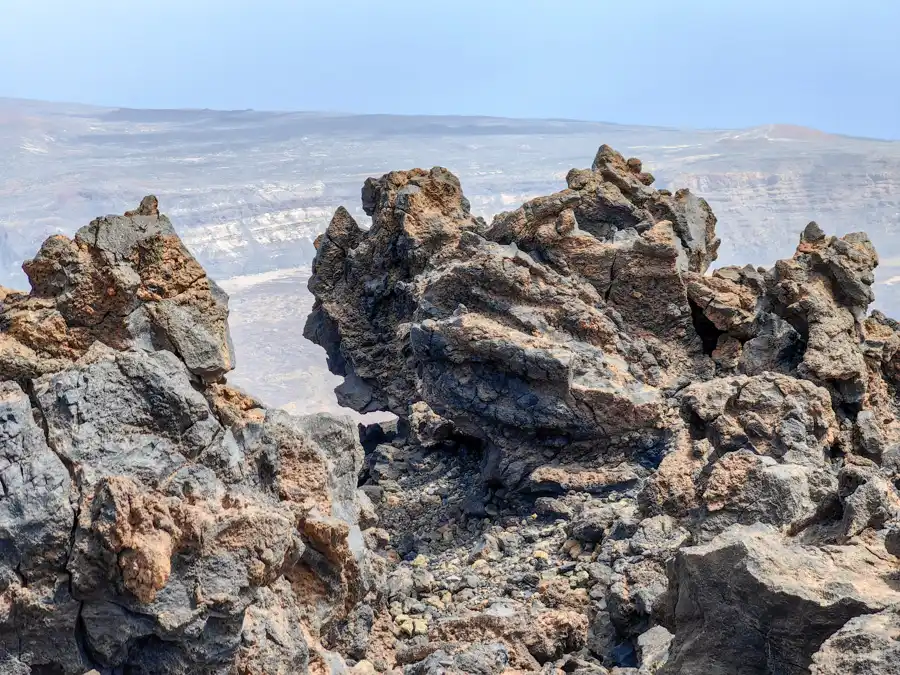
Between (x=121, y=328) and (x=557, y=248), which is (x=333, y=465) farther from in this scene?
(x=557, y=248)

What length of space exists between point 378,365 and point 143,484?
15302 mm

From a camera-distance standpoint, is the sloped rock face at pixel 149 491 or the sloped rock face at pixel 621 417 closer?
the sloped rock face at pixel 149 491

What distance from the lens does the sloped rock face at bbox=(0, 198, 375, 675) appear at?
8367 mm

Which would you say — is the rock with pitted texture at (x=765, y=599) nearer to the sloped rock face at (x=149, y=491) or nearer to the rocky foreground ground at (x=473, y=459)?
the rocky foreground ground at (x=473, y=459)

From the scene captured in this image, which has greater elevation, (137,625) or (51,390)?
(51,390)

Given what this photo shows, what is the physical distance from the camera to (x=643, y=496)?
48.1ft

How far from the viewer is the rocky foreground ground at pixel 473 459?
845cm

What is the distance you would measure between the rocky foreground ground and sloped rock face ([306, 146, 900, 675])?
0.17 feet

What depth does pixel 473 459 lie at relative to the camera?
71.6ft

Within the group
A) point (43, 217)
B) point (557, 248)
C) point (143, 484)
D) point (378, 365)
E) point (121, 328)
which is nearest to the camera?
point (143, 484)

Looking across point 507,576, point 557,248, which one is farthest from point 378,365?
point 507,576

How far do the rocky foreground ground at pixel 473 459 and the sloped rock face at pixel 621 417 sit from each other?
0.05 metres

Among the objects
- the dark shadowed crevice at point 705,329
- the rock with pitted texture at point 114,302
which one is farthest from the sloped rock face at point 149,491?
the dark shadowed crevice at point 705,329

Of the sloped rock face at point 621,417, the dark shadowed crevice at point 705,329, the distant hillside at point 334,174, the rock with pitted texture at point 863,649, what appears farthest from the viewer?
the distant hillside at point 334,174
